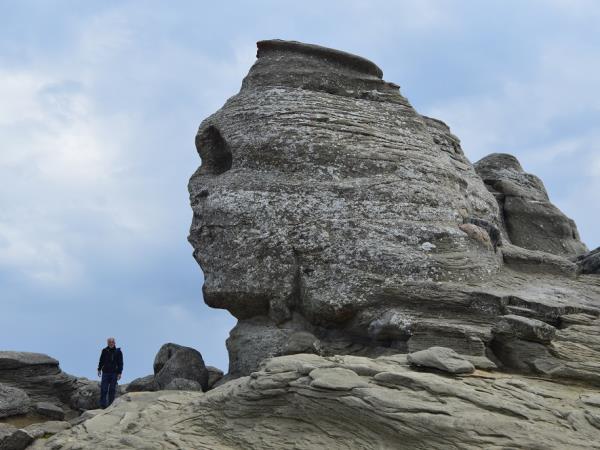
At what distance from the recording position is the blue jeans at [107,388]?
74.2 feet

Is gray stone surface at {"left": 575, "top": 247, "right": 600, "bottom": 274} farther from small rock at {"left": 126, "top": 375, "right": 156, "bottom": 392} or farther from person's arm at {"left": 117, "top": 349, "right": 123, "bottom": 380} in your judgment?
person's arm at {"left": 117, "top": 349, "right": 123, "bottom": 380}

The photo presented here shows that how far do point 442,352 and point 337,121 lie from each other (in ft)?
31.7

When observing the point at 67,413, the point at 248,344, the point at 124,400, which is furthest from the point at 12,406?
the point at 248,344

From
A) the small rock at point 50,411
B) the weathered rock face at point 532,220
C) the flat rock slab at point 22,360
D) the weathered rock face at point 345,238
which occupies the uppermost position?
the weathered rock face at point 532,220

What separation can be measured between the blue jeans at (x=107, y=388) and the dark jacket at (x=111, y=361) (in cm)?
16

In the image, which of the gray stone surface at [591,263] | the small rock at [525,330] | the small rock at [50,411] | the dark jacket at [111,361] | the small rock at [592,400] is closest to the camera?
the small rock at [592,400]

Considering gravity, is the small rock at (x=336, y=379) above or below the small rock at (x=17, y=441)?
→ above

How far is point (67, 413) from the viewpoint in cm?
2333

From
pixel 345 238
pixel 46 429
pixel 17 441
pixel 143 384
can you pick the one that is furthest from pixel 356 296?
pixel 17 441

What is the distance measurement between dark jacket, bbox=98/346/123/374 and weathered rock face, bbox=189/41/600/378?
13.5 feet

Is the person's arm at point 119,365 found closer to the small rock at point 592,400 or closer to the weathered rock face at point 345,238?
the weathered rock face at point 345,238

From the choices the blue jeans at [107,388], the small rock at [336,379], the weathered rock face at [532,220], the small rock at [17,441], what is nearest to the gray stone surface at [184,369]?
the blue jeans at [107,388]

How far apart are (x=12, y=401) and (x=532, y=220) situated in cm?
1996

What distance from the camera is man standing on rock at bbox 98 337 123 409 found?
22578mm
